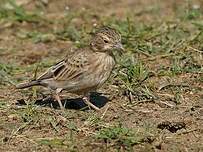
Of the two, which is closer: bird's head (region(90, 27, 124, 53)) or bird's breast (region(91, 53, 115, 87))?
bird's breast (region(91, 53, 115, 87))

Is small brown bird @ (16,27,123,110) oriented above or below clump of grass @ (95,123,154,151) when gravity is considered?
above

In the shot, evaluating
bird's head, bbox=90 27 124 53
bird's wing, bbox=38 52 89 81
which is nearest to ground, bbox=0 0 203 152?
bird's wing, bbox=38 52 89 81

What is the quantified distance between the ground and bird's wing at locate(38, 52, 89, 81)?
378mm

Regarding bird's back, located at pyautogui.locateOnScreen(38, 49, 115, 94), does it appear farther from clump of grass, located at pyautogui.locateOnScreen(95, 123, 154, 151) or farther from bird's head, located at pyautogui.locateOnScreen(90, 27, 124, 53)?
clump of grass, located at pyautogui.locateOnScreen(95, 123, 154, 151)

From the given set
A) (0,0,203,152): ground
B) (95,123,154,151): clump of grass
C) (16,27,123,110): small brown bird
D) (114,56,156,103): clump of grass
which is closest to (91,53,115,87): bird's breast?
(16,27,123,110): small brown bird

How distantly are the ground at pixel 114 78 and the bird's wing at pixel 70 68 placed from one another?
0.38 m

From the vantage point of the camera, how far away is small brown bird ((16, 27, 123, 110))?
27.5 feet

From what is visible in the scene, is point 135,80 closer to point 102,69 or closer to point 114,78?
point 114,78

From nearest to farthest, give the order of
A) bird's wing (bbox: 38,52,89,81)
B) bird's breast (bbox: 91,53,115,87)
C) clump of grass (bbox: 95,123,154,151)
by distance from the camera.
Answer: clump of grass (bbox: 95,123,154,151) → bird's breast (bbox: 91,53,115,87) → bird's wing (bbox: 38,52,89,81)

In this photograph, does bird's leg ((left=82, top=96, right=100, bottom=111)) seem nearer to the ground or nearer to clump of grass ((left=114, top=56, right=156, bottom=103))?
the ground

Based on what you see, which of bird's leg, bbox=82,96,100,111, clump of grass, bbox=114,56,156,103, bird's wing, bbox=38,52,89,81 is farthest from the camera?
clump of grass, bbox=114,56,156,103

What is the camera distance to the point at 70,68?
337 inches

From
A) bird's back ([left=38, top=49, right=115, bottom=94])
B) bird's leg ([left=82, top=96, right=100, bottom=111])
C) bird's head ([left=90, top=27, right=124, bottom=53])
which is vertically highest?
bird's head ([left=90, top=27, right=124, bottom=53])

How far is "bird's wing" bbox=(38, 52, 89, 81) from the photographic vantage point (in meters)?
8.48
